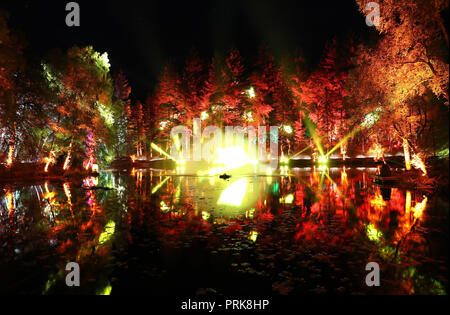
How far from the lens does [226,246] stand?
8.47 metres

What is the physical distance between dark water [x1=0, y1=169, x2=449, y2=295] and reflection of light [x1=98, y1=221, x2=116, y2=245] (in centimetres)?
→ 7

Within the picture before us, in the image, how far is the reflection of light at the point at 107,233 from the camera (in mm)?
9141

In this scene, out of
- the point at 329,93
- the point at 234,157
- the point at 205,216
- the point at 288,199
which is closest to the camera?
the point at 205,216

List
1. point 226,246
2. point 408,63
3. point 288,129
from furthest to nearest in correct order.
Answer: point 288,129 < point 408,63 < point 226,246

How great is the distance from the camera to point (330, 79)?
172ft

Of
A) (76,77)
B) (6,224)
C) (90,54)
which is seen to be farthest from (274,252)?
(90,54)

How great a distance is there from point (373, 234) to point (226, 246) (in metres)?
4.66

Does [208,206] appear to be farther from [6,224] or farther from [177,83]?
[177,83]

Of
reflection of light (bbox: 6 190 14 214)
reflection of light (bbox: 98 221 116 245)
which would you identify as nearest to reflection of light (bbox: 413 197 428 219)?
reflection of light (bbox: 98 221 116 245)

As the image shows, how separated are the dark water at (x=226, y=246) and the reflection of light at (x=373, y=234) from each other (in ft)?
0.10

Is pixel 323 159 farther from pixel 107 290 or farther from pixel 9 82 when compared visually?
pixel 107 290
